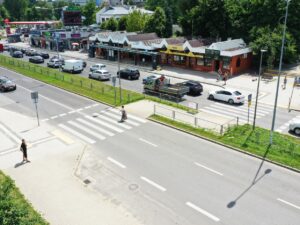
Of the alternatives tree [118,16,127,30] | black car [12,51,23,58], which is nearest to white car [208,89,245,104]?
black car [12,51,23,58]

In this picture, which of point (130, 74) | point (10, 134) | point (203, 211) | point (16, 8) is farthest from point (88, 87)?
point (16, 8)

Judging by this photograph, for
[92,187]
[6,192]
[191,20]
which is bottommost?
[92,187]

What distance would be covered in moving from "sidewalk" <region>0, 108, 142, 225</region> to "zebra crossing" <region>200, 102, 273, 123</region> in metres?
13.6

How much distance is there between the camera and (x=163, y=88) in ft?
113

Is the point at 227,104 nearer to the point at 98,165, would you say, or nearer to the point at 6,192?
the point at 98,165

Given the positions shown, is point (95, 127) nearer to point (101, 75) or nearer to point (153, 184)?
point (153, 184)

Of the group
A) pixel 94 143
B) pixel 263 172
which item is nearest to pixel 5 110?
pixel 94 143

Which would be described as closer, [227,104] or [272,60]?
[227,104]

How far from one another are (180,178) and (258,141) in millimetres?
7396

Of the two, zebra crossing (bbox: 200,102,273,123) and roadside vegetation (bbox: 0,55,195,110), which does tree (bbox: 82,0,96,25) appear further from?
zebra crossing (bbox: 200,102,273,123)

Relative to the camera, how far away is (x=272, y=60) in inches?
1786

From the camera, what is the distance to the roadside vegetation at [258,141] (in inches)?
777

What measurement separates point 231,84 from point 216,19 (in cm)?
2143

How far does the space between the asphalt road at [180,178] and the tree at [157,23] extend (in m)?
46.6
